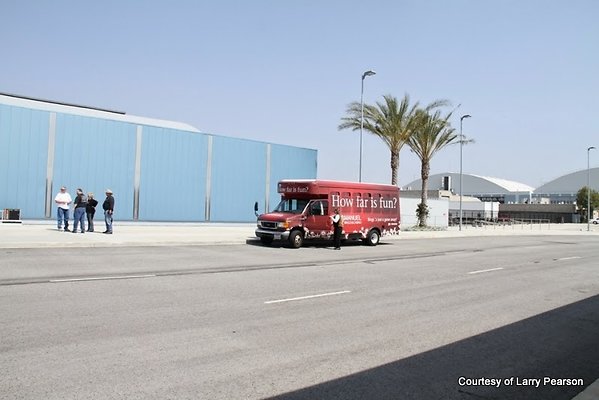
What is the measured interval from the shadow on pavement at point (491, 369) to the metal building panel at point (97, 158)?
23.2m

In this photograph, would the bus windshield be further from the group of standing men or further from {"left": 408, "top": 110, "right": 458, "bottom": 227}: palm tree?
{"left": 408, "top": 110, "right": 458, "bottom": 227}: palm tree

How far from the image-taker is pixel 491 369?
541 centimetres

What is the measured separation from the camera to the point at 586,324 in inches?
307

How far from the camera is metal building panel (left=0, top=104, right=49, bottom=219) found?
23.5m

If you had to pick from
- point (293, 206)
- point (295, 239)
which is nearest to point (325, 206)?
point (293, 206)

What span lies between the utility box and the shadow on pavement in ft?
74.3

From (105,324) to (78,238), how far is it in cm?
1256

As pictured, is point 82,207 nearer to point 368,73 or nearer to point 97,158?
point 97,158

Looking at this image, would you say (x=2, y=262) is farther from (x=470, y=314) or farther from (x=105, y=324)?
(x=470, y=314)

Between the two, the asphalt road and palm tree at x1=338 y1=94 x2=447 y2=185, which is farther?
palm tree at x1=338 y1=94 x2=447 y2=185

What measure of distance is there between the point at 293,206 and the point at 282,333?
13.8 meters

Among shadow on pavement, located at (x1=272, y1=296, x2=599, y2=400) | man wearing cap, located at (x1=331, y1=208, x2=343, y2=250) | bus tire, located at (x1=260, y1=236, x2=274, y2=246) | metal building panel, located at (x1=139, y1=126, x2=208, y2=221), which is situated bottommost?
shadow on pavement, located at (x1=272, y1=296, x2=599, y2=400)

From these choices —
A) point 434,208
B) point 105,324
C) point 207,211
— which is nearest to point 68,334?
point 105,324

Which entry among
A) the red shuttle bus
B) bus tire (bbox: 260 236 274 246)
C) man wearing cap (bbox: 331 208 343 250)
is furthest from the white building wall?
bus tire (bbox: 260 236 274 246)
